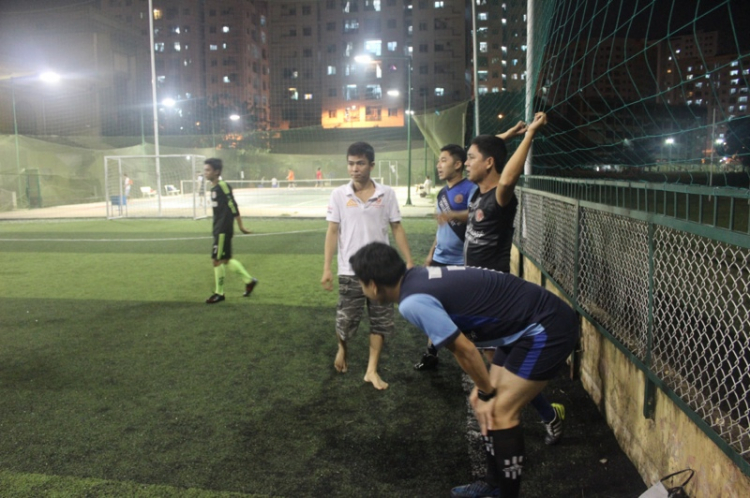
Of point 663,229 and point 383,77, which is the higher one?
point 383,77

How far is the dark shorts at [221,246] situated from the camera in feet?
23.8

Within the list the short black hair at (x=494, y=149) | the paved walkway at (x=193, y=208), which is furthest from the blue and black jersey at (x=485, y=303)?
the paved walkway at (x=193, y=208)

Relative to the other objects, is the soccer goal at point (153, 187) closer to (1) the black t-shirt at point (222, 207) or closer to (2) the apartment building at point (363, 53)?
(1) the black t-shirt at point (222, 207)

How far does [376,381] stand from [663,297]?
223cm

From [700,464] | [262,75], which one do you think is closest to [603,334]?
[700,464]

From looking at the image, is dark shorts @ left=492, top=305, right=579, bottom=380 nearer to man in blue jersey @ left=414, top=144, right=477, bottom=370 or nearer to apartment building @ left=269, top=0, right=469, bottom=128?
man in blue jersey @ left=414, top=144, right=477, bottom=370

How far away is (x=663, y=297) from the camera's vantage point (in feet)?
10.4

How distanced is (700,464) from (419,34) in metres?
82.8

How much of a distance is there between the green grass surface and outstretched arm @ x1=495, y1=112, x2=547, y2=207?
5.05ft

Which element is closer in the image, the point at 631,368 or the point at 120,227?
the point at 631,368

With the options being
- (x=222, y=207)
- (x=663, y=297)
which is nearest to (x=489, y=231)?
(x=663, y=297)

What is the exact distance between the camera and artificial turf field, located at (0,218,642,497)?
321 cm

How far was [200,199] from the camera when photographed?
23797 millimetres

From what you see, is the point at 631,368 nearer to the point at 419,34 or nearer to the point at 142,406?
the point at 142,406
